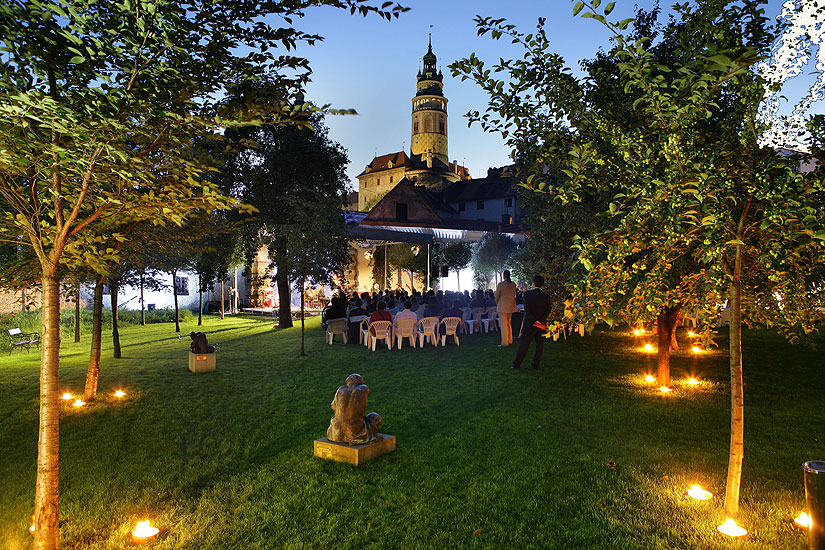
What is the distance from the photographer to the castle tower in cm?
8919

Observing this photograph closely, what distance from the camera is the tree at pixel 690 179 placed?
10.2ft

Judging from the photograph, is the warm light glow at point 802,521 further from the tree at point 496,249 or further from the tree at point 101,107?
the tree at point 496,249

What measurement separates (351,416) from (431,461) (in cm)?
94

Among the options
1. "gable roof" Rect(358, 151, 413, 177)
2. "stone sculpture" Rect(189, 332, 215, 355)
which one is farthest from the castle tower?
"stone sculpture" Rect(189, 332, 215, 355)

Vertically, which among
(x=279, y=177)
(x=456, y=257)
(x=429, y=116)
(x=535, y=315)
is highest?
(x=429, y=116)

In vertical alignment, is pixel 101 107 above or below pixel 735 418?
above

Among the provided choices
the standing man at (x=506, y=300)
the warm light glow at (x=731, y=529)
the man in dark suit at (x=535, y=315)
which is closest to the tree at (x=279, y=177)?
the standing man at (x=506, y=300)

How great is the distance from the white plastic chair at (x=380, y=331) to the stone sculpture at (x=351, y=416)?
789cm

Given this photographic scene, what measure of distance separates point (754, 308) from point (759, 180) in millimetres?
2090

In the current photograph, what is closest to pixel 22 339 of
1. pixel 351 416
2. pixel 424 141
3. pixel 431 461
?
pixel 351 416

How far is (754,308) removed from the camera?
4.70m

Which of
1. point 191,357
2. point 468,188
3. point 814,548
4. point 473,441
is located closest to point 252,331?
point 191,357

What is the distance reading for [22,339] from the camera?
48.9 ft

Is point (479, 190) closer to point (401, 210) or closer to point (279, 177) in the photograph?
point (401, 210)
